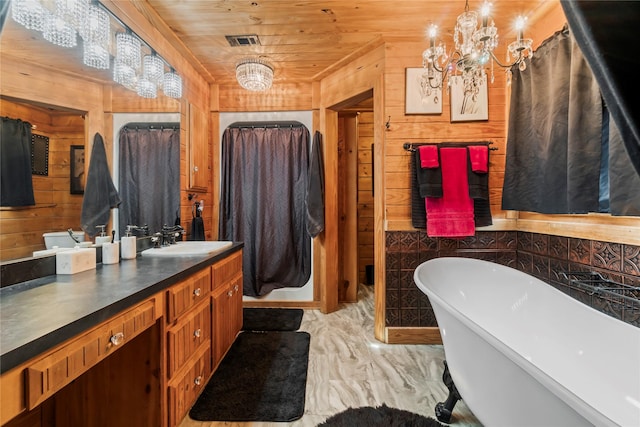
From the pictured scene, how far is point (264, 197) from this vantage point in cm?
300

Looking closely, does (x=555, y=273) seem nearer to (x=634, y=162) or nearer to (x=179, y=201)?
(x=634, y=162)

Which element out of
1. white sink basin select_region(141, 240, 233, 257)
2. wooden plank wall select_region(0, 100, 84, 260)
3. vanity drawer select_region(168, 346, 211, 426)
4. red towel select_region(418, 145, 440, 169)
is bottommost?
vanity drawer select_region(168, 346, 211, 426)

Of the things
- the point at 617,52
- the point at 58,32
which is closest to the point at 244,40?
the point at 58,32

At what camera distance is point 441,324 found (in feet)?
4.36

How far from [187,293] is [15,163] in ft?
2.82

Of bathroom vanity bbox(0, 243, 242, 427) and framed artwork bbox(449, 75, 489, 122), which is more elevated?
framed artwork bbox(449, 75, 489, 122)

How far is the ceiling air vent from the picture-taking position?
2.22m

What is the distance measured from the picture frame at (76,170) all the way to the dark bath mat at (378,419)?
1736mm

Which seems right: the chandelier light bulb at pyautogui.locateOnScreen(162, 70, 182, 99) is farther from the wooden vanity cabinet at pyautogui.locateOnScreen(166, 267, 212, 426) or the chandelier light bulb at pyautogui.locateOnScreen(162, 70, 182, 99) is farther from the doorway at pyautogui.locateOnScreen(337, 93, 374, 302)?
the doorway at pyautogui.locateOnScreen(337, 93, 374, 302)

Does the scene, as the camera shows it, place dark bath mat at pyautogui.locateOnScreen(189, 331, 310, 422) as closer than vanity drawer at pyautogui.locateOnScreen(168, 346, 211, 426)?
No

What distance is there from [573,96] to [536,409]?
1629 millimetres

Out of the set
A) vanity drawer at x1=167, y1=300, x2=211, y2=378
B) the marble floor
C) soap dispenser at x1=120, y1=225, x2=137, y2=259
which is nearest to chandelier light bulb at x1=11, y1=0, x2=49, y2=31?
soap dispenser at x1=120, y1=225, x2=137, y2=259

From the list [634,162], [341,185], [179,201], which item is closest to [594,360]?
[634,162]

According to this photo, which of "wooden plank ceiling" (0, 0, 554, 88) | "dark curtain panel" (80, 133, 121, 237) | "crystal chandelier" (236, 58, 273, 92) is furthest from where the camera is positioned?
"crystal chandelier" (236, 58, 273, 92)
